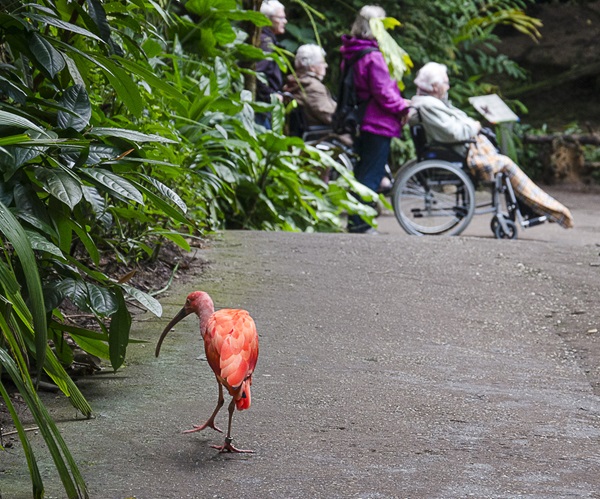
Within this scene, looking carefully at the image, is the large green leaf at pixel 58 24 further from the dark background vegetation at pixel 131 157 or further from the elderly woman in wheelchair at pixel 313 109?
the elderly woman in wheelchair at pixel 313 109

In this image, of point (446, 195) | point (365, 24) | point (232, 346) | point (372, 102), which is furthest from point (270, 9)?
point (232, 346)

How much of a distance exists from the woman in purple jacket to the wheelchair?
249 mm

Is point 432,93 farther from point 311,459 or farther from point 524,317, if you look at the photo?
point 311,459

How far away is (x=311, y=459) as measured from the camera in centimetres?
256

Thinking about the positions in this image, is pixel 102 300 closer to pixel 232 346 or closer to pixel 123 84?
pixel 232 346

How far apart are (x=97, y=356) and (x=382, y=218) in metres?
8.07

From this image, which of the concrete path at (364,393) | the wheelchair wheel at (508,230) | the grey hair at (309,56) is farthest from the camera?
the grey hair at (309,56)

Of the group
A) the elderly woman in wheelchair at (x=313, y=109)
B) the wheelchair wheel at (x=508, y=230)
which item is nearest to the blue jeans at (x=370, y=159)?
the wheelchair wheel at (x=508, y=230)

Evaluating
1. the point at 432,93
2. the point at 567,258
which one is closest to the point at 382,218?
the point at 432,93

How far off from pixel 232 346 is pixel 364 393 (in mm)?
779

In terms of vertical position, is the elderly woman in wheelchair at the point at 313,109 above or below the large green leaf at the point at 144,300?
above

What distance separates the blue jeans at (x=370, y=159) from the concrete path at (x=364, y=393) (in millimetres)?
3416

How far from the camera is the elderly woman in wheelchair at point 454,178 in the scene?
822cm

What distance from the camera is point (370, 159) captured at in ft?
28.1
